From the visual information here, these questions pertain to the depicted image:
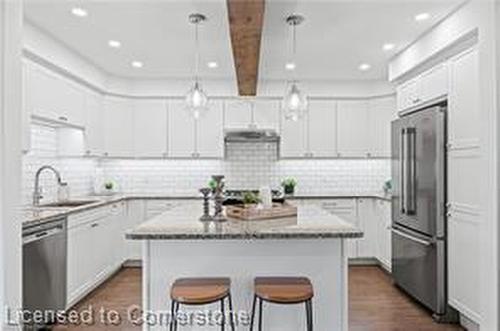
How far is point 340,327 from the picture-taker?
2.71 m

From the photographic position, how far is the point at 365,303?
4078 mm

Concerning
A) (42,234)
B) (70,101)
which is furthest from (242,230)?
(70,101)

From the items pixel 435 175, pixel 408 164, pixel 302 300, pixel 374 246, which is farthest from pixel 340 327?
pixel 374 246

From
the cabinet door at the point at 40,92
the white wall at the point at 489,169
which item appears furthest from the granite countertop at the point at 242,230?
the cabinet door at the point at 40,92

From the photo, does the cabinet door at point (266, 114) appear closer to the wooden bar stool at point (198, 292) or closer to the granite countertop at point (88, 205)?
the granite countertop at point (88, 205)

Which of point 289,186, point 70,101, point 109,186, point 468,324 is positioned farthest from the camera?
point 289,186

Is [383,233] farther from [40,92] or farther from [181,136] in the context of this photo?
[40,92]

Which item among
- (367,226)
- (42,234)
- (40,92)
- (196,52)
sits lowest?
(367,226)

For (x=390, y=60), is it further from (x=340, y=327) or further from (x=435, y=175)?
(x=340, y=327)

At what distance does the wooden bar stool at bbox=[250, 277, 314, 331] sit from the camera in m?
2.26

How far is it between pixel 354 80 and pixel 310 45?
1.95 metres

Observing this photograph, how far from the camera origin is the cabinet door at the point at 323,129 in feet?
20.1

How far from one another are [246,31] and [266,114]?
10.0 feet

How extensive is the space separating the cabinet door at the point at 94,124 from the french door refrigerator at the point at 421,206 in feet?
12.7
